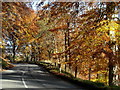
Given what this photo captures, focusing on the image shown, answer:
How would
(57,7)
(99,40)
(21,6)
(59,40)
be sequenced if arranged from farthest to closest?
(59,40) → (99,40) → (21,6) → (57,7)

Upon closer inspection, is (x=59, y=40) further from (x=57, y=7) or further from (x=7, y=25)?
(x=57, y=7)

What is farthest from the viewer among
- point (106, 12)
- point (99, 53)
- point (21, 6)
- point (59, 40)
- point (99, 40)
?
point (59, 40)

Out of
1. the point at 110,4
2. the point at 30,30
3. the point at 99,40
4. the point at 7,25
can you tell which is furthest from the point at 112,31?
the point at 7,25

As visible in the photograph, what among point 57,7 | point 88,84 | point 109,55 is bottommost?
point 88,84

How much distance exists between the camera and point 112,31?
12.4 metres

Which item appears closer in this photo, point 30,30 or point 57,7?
point 57,7

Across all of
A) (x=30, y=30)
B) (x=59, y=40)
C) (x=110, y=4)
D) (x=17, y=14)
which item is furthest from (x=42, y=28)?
(x=110, y=4)

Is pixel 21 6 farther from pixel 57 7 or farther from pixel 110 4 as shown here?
pixel 110 4

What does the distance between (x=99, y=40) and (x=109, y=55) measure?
7.42 feet

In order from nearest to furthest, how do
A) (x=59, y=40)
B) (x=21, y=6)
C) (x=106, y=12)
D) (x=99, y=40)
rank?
1. (x=106, y=12)
2. (x=21, y=6)
3. (x=99, y=40)
4. (x=59, y=40)

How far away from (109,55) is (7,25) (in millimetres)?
7327

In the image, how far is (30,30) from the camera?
535 inches

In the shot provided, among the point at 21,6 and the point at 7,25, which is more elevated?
the point at 21,6

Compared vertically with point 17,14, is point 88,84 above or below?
below
